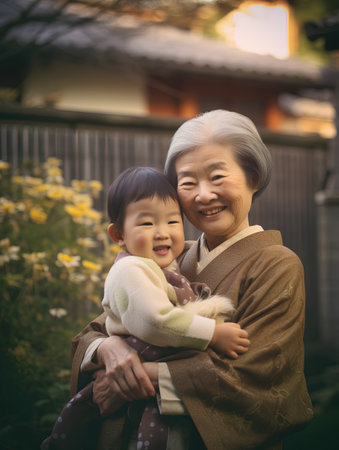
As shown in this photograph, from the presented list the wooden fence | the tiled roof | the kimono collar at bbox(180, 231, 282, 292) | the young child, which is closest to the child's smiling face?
the young child

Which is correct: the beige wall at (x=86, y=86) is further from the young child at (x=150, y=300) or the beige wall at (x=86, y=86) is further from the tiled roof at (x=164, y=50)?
the young child at (x=150, y=300)

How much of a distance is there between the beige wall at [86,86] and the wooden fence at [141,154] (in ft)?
11.2

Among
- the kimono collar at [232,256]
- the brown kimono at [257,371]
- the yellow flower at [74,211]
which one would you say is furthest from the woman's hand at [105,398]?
the yellow flower at [74,211]

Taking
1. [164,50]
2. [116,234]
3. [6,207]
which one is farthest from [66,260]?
[164,50]

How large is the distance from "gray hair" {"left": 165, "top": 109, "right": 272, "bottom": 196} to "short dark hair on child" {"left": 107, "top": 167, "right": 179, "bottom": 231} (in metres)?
0.18

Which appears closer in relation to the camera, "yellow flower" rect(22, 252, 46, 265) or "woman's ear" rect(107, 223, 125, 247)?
"woman's ear" rect(107, 223, 125, 247)

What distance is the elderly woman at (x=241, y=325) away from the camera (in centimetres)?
156

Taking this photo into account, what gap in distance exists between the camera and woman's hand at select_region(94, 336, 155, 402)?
157cm

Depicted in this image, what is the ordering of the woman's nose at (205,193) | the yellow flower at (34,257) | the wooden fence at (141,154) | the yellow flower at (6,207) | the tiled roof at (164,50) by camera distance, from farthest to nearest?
the tiled roof at (164,50)
the wooden fence at (141,154)
the yellow flower at (6,207)
the yellow flower at (34,257)
the woman's nose at (205,193)

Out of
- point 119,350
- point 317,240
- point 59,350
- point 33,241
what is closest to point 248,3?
point 317,240

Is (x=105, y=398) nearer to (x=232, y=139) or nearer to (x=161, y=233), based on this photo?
(x=161, y=233)

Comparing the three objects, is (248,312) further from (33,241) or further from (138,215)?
(33,241)

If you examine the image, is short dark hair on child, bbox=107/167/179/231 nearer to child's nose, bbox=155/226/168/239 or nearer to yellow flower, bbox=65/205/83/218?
child's nose, bbox=155/226/168/239

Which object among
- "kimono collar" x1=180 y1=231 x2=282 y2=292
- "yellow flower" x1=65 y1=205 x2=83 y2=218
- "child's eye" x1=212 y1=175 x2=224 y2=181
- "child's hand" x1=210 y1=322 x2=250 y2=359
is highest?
"child's eye" x1=212 y1=175 x2=224 y2=181
